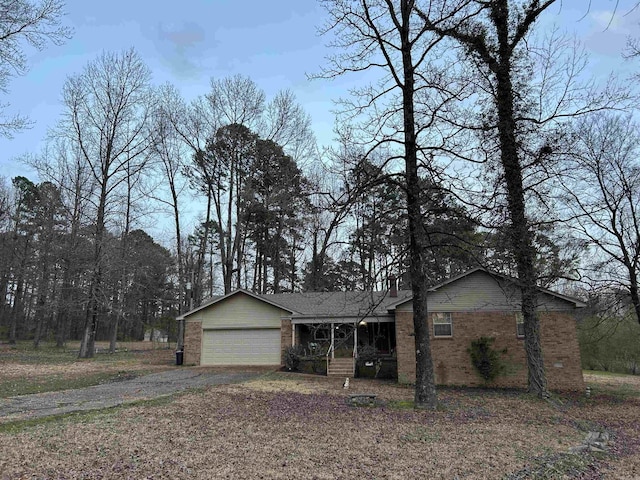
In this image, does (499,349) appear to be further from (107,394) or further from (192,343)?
(192,343)

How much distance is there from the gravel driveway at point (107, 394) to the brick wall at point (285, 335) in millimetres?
3232

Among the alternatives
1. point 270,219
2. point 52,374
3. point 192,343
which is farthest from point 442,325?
point 270,219

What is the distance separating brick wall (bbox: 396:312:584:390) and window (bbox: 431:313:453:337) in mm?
166

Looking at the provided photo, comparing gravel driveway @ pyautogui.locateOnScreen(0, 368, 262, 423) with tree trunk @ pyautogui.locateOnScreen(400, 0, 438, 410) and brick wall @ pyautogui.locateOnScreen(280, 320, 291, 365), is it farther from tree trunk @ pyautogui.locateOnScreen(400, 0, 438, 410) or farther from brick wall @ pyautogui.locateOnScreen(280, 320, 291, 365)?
tree trunk @ pyautogui.locateOnScreen(400, 0, 438, 410)

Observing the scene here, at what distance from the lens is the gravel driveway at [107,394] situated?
8773mm

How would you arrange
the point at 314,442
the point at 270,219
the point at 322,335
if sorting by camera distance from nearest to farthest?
the point at 314,442
the point at 322,335
the point at 270,219

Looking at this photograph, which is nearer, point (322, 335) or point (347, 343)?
point (347, 343)

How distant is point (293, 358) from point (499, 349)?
28.8 feet

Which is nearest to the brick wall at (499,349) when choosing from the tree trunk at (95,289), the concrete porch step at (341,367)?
the concrete porch step at (341,367)

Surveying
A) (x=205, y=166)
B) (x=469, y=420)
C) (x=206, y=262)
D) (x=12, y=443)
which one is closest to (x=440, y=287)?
(x=469, y=420)

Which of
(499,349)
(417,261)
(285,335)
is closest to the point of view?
(417,261)

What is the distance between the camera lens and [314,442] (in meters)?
6.48

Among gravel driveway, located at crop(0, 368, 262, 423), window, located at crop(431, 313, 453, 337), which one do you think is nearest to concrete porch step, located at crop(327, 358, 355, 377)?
gravel driveway, located at crop(0, 368, 262, 423)

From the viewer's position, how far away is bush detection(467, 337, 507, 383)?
1508cm
